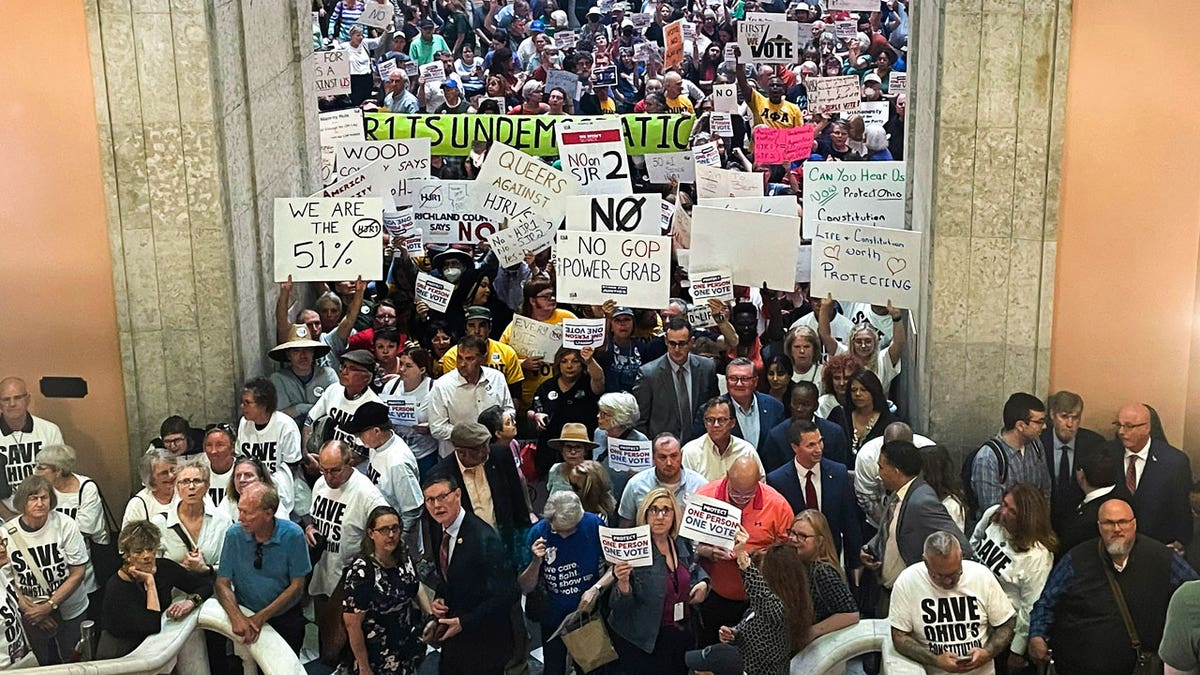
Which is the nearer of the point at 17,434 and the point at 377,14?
the point at 17,434

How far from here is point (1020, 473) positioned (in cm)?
931

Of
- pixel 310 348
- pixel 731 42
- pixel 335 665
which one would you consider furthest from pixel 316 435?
pixel 731 42

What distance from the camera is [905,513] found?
8844mm

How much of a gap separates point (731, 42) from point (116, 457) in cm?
1223

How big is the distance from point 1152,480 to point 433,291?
5.11 meters

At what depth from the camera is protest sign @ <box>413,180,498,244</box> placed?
13.5 metres

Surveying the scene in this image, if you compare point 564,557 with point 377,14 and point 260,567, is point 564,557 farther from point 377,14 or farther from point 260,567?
point 377,14

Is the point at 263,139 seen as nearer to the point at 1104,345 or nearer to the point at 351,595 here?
the point at 351,595

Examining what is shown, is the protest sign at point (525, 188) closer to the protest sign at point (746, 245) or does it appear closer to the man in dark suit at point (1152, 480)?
the protest sign at point (746, 245)

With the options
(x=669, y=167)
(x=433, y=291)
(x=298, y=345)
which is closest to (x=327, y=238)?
(x=298, y=345)

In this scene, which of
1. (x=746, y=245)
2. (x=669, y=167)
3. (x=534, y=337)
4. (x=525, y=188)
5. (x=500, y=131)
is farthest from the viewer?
(x=500, y=131)

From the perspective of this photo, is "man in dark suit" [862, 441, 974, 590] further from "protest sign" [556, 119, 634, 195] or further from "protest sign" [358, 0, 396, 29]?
"protest sign" [358, 0, 396, 29]

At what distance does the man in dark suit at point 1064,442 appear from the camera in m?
9.36

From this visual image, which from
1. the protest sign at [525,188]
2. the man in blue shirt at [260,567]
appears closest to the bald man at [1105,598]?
the man in blue shirt at [260,567]
